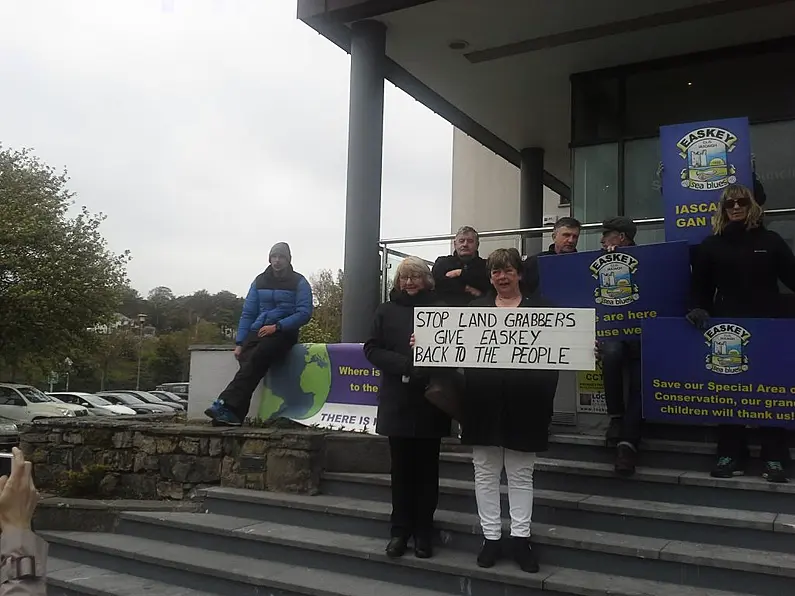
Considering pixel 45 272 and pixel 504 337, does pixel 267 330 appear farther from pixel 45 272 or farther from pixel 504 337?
pixel 45 272

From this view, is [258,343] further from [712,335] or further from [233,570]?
[712,335]

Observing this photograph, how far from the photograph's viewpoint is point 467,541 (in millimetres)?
4695

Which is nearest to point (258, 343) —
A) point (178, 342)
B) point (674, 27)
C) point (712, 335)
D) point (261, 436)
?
point (261, 436)

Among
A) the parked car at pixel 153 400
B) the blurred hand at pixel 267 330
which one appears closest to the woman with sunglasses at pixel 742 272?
the blurred hand at pixel 267 330

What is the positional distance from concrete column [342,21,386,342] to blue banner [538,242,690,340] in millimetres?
2787

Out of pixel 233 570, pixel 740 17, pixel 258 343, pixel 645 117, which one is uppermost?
pixel 740 17

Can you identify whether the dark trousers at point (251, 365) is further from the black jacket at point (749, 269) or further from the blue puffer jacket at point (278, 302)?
the black jacket at point (749, 269)

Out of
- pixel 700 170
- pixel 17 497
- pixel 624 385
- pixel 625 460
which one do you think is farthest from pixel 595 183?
pixel 17 497

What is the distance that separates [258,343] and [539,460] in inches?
113

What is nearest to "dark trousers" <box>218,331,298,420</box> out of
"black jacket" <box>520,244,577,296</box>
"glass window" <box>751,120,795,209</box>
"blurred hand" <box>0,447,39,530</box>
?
"black jacket" <box>520,244,577,296</box>

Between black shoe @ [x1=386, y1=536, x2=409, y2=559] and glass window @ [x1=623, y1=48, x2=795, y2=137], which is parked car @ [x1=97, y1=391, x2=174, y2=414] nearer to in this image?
glass window @ [x1=623, y1=48, x2=795, y2=137]

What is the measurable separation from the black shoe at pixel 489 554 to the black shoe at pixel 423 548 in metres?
0.35

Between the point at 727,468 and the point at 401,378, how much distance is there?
2.20 meters

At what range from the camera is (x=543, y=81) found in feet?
35.2
